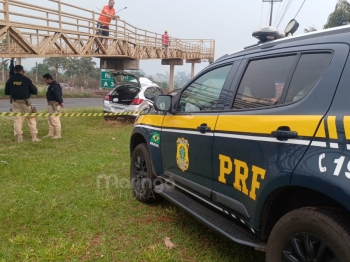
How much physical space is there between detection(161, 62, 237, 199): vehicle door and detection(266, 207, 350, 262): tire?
34.3 inches

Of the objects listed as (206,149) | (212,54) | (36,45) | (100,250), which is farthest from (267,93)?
(212,54)

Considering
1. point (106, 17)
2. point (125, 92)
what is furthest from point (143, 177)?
point (106, 17)

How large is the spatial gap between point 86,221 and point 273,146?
7.77 ft

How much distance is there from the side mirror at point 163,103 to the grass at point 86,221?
1.26m

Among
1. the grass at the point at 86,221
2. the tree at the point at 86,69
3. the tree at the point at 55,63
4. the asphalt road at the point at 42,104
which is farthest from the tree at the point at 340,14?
the tree at the point at 86,69

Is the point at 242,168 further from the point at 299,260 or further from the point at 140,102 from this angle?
the point at 140,102

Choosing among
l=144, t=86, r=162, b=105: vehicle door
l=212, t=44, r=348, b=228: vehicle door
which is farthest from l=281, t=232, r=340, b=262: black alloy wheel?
l=144, t=86, r=162, b=105: vehicle door

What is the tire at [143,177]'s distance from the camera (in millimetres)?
4105

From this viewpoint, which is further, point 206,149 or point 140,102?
point 140,102

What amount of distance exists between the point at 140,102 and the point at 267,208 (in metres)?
9.00

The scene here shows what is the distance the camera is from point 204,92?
3.31m

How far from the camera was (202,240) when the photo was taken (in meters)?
3.34

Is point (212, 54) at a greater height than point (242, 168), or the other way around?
point (212, 54)

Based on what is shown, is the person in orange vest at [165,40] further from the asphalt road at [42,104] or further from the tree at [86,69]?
the tree at [86,69]
